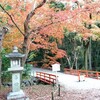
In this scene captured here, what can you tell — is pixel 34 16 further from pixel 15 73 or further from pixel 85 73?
pixel 85 73

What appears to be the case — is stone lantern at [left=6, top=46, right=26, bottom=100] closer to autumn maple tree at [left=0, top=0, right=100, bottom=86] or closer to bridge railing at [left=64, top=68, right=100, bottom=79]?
autumn maple tree at [left=0, top=0, right=100, bottom=86]

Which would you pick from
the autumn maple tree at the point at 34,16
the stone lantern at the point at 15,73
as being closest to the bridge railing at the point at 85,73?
the autumn maple tree at the point at 34,16

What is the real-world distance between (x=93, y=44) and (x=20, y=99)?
65.3ft

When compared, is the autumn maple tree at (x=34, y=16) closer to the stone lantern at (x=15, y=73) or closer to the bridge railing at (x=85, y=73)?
the stone lantern at (x=15, y=73)

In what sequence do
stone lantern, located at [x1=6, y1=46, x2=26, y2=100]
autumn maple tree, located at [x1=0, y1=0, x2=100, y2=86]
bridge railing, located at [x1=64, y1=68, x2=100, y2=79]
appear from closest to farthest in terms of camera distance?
stone lantern, located at [x1=6, y1=46, x2=26, y2=100] < autumn maple tree, located at [x1=0, y1=0, x2=100, y2=86] < bridge railing, located at [x1=64, y1=68, x2=100, y2=79]

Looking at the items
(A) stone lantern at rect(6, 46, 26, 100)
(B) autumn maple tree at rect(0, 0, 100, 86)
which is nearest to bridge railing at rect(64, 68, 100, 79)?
(B) autumn maple tree at rect(0, 0, 100, 86)

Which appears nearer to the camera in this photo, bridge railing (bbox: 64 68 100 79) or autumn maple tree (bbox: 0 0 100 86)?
autumn maple tree (bbox: 0 0 100 86)

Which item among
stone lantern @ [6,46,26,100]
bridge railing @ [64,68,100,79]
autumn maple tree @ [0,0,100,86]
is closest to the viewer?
stone lantern @ [6,46,26,100]

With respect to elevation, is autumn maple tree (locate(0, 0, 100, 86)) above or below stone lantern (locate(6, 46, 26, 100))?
above

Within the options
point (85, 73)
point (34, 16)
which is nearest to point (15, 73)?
point (34, 16)

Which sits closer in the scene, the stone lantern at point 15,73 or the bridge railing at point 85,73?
the stone lantern at point 15,73

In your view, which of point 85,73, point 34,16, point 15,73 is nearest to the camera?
point 15,73

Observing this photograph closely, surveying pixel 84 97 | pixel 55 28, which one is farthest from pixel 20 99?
pixel 55 28

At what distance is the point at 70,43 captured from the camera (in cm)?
2775
